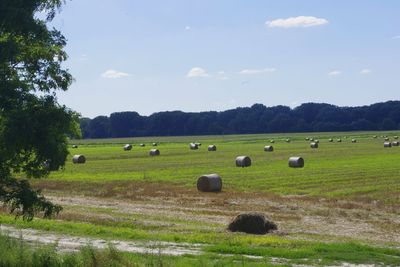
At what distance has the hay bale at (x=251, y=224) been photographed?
22.7 metres

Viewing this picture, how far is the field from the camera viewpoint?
683 inches

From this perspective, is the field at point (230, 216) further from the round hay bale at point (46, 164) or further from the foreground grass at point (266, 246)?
the round hay bale at point (46, 164)

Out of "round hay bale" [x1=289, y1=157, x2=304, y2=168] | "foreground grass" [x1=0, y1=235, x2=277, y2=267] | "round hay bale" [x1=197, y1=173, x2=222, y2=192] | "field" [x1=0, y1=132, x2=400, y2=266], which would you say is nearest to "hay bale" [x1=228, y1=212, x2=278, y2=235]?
"field" [x1=0, y1=132, x2=400, y2=266]

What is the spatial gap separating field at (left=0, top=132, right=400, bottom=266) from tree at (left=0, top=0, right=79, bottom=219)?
130 inches

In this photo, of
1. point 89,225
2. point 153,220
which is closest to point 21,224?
point 89,225

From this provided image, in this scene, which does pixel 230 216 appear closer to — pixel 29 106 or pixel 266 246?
pixel 266 246

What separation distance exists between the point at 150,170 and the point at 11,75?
127 ft

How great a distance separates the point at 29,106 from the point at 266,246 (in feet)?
26.8

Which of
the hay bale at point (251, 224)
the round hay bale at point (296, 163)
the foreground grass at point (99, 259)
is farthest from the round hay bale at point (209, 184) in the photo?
the foreground grass at point (99, 259)

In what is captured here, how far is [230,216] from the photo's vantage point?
2706 centimetres

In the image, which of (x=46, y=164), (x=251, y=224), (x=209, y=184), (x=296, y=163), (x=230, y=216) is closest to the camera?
(x=46, y=164)

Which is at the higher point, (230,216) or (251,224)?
(251,224)

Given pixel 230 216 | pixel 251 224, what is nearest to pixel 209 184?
pixel 230 216

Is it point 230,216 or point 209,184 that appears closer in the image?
point 230,216
